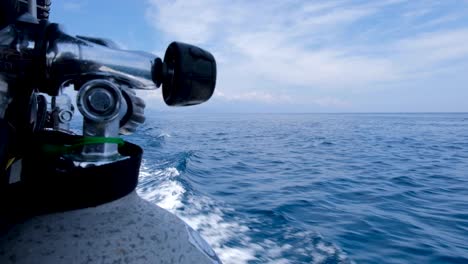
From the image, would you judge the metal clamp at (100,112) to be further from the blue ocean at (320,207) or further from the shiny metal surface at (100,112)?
the blue ocean at (320,207)

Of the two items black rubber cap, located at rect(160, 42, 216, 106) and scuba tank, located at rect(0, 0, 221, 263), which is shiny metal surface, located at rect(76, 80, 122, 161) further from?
black rubber cap, located at rect(160, 42, 216, 106)

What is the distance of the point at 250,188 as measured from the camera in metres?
5.77

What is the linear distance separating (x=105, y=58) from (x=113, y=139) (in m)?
0.22

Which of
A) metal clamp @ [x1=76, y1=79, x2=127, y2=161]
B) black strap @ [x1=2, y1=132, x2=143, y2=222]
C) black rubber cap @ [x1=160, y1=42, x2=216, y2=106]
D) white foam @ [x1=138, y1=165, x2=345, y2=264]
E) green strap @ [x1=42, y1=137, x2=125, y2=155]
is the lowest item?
white foam @ [x1=138, y1=165, x2=345, y2=264]

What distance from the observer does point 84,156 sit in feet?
2.68

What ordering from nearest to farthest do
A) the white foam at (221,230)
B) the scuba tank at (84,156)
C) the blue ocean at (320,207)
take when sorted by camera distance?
the scuba tank at (84,156), the white foam at (221,230), the blue ocean at (320,207)

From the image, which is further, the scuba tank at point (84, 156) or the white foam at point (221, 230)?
the white foam at point (221, 230)

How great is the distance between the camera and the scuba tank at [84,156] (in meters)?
0.74

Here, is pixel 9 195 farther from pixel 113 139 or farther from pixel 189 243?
pixel 189 243

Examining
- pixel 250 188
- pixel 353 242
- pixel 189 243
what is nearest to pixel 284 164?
pixel 250 188

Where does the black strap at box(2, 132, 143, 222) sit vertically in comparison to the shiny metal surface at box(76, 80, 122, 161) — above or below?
below

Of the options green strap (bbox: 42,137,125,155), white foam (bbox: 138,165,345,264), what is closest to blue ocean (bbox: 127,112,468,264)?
white foam (bbox: 138,165,345,264)

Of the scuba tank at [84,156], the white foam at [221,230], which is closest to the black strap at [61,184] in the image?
the scuba tank at [84,156]

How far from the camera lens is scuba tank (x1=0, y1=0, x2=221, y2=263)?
0.74 meters
